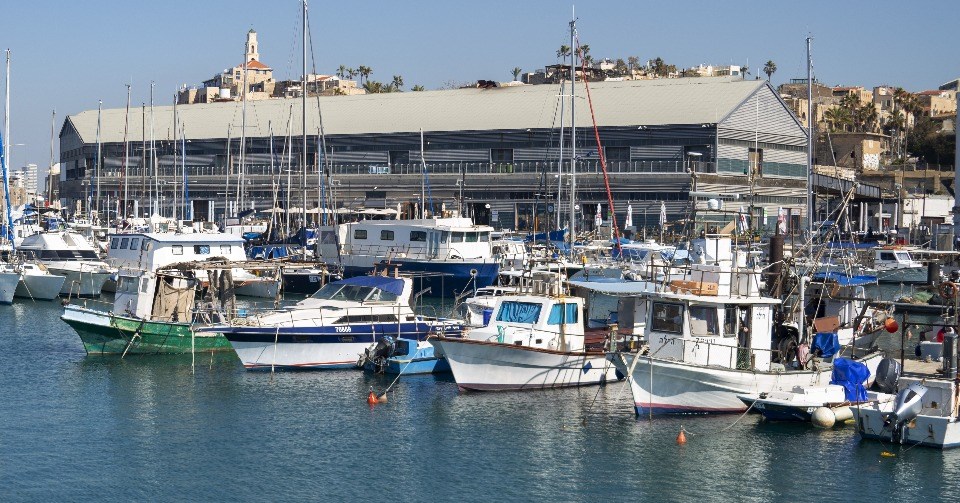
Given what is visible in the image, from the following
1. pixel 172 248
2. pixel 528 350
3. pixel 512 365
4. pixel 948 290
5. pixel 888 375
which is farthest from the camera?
pixel 172 248

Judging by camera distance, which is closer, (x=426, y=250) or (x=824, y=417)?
(x=824, y=417)

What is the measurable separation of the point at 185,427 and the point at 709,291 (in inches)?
565

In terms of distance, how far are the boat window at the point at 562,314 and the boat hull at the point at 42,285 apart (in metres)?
37.3

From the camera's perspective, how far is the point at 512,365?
114 ft

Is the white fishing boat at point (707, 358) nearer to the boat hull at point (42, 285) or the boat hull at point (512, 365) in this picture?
the boat hull at point (512, 365)

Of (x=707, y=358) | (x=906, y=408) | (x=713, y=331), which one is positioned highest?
(x=713, y=331)

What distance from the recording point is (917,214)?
352ft

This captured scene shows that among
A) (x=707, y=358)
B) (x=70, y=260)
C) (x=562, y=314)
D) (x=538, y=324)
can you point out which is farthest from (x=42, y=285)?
(x=707, y=358)

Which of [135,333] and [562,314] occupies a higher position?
[562,314]

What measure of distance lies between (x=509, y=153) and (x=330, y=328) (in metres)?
56.5

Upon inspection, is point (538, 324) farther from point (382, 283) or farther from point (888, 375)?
point (888, 375)

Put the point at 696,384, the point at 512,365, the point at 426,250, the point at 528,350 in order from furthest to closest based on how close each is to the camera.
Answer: the point at 426,250 < the point at 512,365 < the point at 528,350 < the point at 696,384

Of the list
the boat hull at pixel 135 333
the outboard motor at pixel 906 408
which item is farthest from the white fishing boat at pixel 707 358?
the boat hull at pixel 135 333

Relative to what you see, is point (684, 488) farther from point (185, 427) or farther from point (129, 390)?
point (129, 390)
